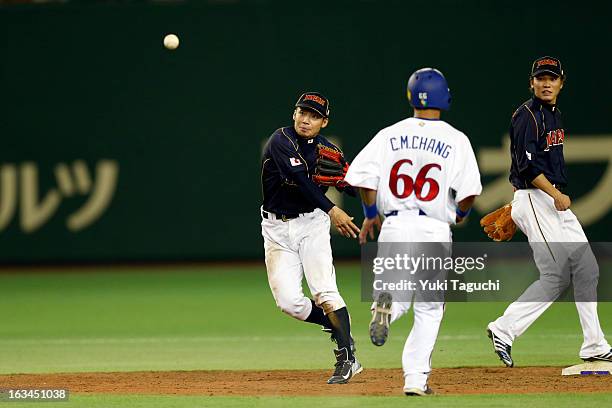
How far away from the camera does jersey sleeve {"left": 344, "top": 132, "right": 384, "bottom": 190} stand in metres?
7.42

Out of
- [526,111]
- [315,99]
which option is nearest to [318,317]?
[315,99]

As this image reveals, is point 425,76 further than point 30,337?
No

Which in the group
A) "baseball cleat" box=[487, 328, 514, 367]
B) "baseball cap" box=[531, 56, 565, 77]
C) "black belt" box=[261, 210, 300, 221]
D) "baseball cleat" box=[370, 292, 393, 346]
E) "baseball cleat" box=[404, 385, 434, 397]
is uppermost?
"baseball cap" box=[531, 56, 565, 77]

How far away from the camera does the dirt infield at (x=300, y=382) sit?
26.0 feet

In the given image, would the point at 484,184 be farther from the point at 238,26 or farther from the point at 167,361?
the point at 167,361

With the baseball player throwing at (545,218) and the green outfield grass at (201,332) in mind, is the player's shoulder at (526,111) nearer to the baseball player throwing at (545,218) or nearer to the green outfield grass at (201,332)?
the baseball player throwing at (545,218)

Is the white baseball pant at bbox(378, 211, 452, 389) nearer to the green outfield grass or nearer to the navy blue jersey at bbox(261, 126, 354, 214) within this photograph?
the green outfield grass

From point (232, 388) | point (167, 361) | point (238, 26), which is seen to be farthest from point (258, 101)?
point (232, 388)

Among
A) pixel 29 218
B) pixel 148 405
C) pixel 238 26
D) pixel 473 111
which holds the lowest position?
pixel 148 405

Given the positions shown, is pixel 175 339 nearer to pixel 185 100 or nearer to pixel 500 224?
pixel 500 224

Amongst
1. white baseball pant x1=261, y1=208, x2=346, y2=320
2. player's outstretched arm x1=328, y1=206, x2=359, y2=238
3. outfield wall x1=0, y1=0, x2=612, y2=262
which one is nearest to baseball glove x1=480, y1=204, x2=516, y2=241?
white baseball pant x1=261, y1=208, x2=346, y2=320

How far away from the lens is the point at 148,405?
740 cm

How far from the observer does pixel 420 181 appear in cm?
743

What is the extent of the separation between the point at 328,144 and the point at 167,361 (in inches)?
98.8
